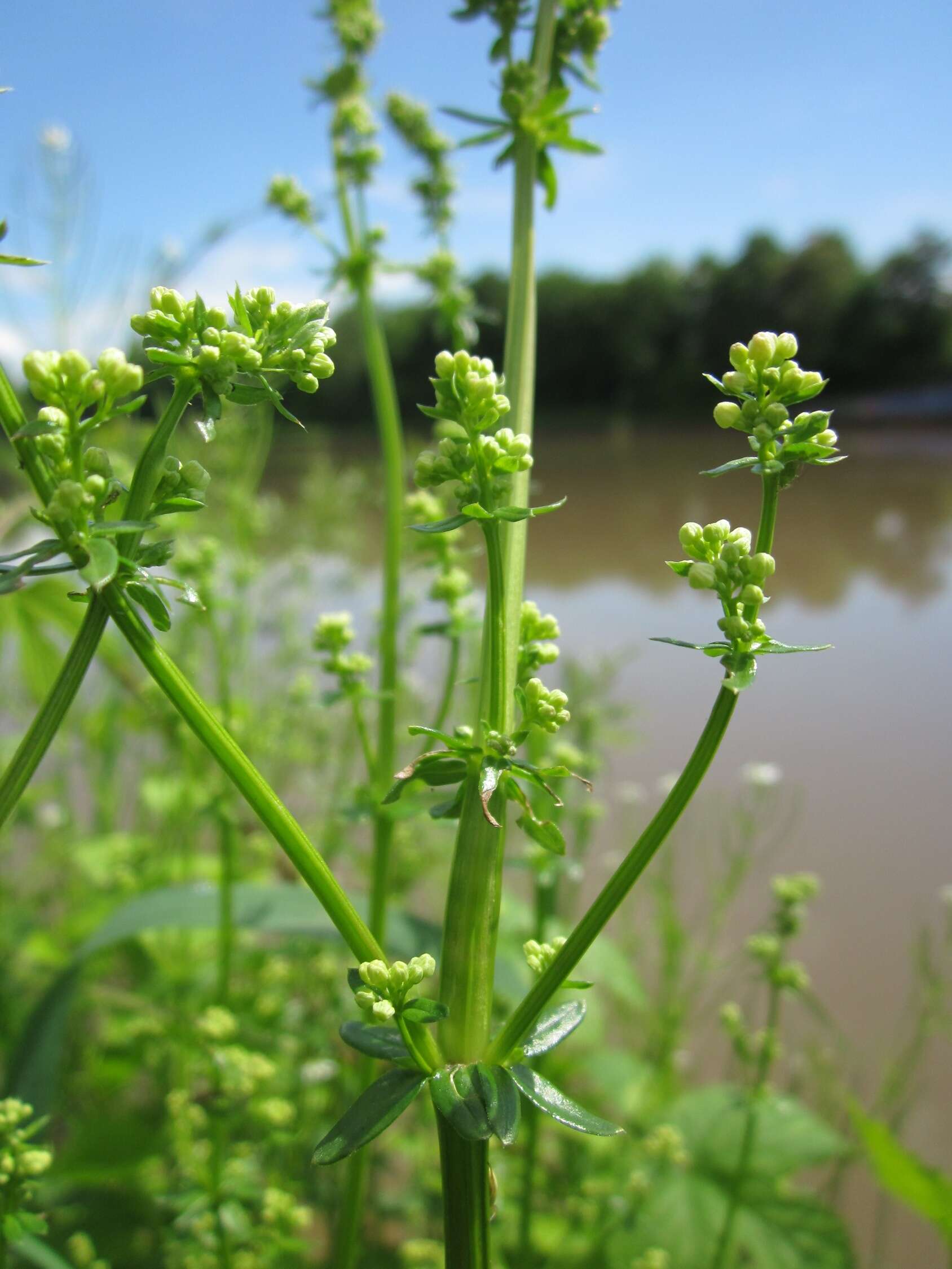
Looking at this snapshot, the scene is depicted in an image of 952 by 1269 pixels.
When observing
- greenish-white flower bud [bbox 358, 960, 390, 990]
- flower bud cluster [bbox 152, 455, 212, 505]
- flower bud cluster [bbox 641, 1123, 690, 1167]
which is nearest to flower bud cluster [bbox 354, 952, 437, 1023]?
greenish-white flower bud [bbox 358, 960, 390, 990]

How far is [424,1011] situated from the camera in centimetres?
40

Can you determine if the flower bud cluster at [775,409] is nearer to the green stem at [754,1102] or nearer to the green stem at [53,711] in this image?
the green stem at [53,711]

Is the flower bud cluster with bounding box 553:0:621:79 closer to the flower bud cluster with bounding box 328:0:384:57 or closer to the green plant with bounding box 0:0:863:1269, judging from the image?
the green plant with bounding box 0:0:863:1269

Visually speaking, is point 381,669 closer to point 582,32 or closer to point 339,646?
point 339,646

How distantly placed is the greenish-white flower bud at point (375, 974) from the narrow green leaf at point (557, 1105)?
80 millimetres

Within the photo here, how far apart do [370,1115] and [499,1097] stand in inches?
2.4

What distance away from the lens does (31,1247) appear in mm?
656

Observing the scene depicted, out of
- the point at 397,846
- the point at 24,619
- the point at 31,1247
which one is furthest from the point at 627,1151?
the point at 24,619

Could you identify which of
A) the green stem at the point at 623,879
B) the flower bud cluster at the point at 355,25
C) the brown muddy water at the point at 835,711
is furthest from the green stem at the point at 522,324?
the flower bud cluster at the point at 355,25

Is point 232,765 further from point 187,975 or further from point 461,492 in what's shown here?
point 187,975

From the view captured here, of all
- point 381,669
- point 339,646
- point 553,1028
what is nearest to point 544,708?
point 553,1028

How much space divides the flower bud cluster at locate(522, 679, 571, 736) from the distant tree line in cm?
1121

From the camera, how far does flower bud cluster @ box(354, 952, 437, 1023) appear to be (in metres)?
0.39

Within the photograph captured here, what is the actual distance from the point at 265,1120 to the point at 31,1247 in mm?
432
